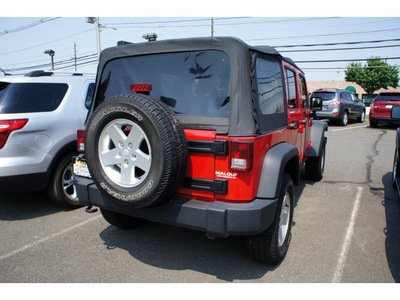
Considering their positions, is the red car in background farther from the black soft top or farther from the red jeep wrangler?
the black soft top

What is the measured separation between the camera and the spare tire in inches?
86.7

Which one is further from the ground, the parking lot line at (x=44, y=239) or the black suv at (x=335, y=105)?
the black suv at (x=335, y=105)

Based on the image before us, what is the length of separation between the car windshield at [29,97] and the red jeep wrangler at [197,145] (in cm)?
152

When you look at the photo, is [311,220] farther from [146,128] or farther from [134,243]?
[146,128]

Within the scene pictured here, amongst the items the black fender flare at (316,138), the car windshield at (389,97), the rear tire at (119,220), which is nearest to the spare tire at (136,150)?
the rear tire at (119,220)

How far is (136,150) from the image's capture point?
2.32 m

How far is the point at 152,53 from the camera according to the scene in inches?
111

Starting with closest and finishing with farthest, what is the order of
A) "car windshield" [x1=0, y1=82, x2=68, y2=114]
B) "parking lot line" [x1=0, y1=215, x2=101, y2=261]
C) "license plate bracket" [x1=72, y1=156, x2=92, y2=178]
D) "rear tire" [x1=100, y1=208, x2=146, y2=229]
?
"license plate bracket" [x1=72, y1=156, x2=92, y2=178] → "parking lot line" [x1=0, y1=215, x2=101, y2=261] → "rear tire" [x1=100, y1=208, x2=146, y2=229] → "car windshield" [x1=0, y1=82, x2=68, y2=114]

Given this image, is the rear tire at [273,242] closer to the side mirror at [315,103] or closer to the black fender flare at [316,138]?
the black fender flare at [316,138]

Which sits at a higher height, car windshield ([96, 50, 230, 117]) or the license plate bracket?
car windshield ([96, 50, 230, 117])

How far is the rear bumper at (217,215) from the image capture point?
2.27 m


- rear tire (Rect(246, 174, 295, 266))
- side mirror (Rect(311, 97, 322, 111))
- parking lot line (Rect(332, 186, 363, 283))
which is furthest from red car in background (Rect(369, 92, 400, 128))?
rear tire (Rect(246, 174, 295, 266))

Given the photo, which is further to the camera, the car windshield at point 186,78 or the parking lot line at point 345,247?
the parking lot line at point 345,247

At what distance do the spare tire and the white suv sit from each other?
1.61m
